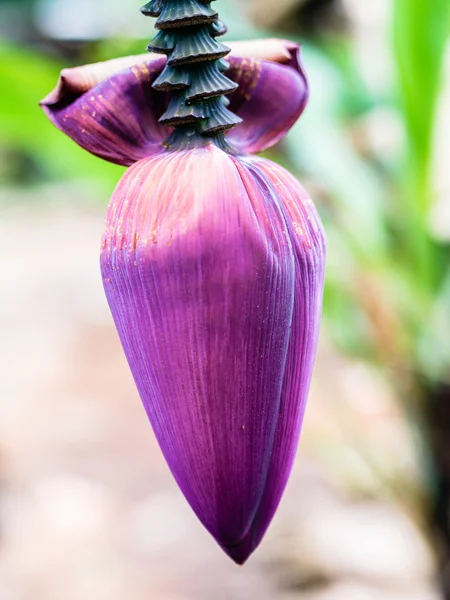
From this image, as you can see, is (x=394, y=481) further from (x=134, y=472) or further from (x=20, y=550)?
(x=134, y=472)

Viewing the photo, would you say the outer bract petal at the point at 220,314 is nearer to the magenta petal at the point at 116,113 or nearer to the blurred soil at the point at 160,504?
the magenta petal at the point at 116,113

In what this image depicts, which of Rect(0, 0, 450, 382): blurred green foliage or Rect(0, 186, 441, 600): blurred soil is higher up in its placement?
Rect(0, 0, 450, 382): blurred green foliage

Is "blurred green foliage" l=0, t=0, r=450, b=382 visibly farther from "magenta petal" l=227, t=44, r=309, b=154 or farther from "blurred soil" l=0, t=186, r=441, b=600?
"magenta petal" l=227, t=44, r=309, b=154

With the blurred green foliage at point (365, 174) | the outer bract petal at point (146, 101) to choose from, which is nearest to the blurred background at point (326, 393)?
the blurred green foliage at point (365, 174)

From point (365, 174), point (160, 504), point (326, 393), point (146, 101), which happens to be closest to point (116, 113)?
point (146, 101)

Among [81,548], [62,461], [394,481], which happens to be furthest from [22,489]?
[394,481]

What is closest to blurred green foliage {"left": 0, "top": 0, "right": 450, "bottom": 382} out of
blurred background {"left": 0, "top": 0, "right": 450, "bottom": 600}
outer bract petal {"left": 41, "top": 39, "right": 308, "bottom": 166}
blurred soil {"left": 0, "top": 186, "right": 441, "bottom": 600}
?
blurred background {"left": 0, "top": 0, "right": 450, "bottom": 600}

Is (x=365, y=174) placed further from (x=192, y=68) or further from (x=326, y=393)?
(x=192, y=68)
